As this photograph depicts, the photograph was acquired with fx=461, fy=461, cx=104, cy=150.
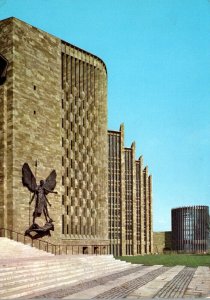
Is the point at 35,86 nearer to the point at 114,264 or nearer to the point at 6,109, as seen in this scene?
the point at 6,109

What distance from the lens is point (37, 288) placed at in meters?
15.9

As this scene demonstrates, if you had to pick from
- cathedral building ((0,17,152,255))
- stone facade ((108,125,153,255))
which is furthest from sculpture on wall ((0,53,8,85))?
stone facade ((108,125,153,255))

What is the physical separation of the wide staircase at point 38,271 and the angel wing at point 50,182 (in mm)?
7222

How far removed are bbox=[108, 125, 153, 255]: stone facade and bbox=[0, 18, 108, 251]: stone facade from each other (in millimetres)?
21455

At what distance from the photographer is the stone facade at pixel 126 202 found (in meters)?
65.8

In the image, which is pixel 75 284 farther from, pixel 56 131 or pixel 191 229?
pixel 191 229

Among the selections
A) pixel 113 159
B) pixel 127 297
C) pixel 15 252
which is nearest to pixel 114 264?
pixel 15 252

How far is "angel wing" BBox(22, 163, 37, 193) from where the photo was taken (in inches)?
1255

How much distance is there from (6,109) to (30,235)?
891 cm

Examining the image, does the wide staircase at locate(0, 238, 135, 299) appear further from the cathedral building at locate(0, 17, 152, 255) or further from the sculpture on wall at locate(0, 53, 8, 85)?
the sculpture on wall at locate(0, 53, 8, 85)

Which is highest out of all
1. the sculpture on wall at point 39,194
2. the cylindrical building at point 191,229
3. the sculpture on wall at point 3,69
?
the sculpture on wall at point 3,69

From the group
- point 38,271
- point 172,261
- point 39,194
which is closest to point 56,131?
point 39,194

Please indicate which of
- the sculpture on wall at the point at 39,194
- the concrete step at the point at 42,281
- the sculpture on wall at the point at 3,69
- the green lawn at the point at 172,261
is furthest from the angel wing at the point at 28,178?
the concrete step at the point at 42,281

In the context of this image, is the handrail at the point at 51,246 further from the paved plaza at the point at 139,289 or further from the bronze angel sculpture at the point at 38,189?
the paved plaza at the point at 139,289
